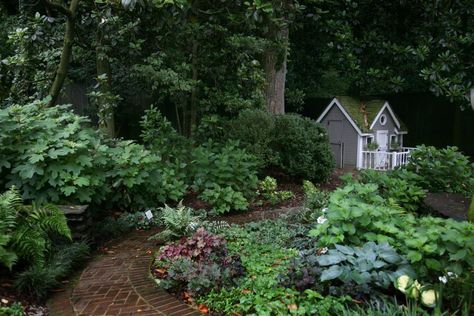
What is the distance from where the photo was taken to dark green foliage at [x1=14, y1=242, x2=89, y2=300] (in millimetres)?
3428

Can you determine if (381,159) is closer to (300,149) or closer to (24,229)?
(300,149)

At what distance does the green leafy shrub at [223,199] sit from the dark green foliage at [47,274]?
2098mm

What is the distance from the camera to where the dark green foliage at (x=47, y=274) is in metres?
3.43

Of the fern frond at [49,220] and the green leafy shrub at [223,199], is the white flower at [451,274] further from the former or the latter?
the green leafy shrub at [223,199]

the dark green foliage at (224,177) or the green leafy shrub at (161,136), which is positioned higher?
the green leafy shrub at (161,136)

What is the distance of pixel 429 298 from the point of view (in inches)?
110

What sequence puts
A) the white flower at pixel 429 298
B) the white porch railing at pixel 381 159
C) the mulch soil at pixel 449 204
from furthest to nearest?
1. the white porch railing at pixel 381 159
2. the mulch soil at pixel 449 204
3. the white flower at pixel 429 298

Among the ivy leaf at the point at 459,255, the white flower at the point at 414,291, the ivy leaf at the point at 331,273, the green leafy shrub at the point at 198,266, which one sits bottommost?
the green leafy shrub at the point at 198,266

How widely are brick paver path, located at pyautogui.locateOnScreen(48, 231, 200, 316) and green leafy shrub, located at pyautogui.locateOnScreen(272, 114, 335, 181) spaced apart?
162 inches

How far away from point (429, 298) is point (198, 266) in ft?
5.47

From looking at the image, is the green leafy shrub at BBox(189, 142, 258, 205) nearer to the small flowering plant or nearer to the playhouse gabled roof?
the small flowering plant

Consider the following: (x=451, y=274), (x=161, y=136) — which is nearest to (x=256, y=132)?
(x=161, y=136)

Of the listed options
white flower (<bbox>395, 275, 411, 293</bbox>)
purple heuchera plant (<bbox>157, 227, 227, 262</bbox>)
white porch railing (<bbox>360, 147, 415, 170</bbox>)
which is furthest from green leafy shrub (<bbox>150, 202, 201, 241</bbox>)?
white porch railing (<bbox>360, 147, 415, 170</bbox>)

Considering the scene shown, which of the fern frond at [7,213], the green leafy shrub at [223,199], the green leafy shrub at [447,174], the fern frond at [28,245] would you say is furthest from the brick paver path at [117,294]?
the green leafy shrub at [447,174]
